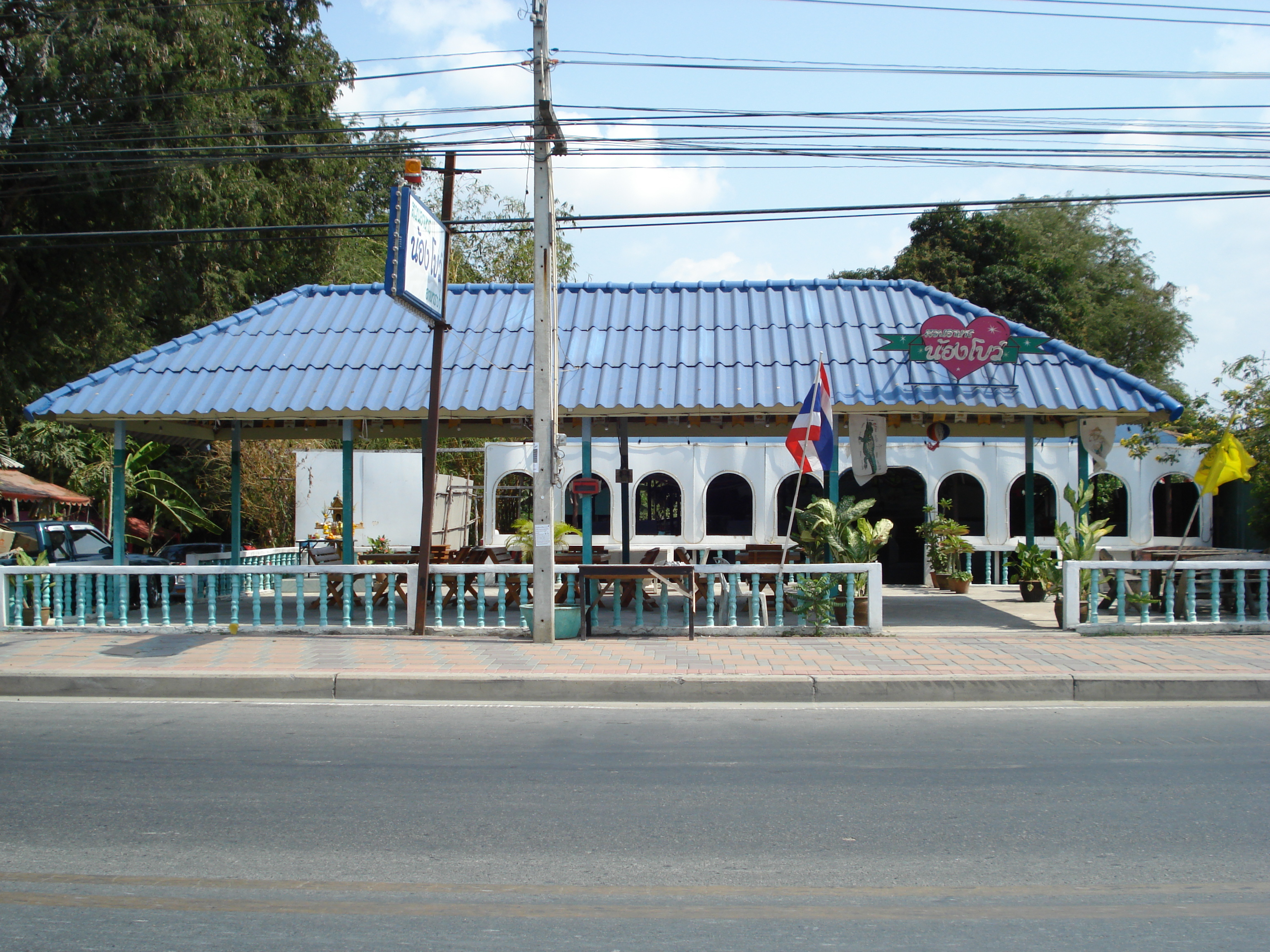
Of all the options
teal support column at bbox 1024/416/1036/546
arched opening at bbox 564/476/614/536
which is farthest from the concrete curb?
arched opening at bbox 564/476/614/536

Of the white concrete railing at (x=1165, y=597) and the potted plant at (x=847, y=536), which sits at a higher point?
the potted plant at (x=847, y=536)

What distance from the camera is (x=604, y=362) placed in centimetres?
1324

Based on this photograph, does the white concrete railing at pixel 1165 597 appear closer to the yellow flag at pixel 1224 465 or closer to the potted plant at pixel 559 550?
the yellow flag at pixel 1224 465

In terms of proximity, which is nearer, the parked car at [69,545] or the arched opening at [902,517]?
the parked car at [69,545]

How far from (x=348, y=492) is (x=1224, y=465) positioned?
11315 mm

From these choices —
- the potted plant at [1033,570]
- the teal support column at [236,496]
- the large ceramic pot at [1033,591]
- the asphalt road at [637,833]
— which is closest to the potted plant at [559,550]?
the asphalt road at [637,833]

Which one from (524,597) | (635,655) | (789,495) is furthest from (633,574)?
(789,495)

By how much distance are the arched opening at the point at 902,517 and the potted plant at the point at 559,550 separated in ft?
26.7

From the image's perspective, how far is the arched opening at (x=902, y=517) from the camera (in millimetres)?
20734

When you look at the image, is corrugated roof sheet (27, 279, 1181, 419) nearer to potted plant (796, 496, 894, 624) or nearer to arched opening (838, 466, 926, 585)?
potted plant (796, 496, 894, 624)

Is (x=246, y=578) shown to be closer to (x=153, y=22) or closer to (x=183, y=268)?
(x=183, y=268)

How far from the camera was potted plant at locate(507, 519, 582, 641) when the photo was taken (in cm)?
1139

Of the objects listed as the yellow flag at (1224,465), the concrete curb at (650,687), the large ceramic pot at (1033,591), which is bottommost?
the concrete curb at (650,687)

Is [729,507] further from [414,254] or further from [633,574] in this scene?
[414,254]
